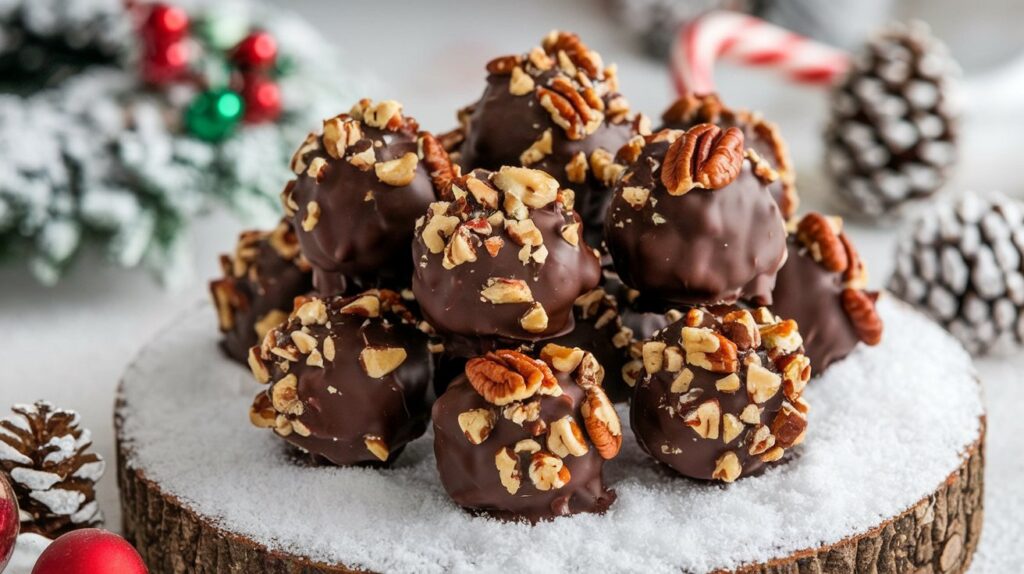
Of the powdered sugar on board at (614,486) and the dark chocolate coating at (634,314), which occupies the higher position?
the dark chocolate coating at (634,314)

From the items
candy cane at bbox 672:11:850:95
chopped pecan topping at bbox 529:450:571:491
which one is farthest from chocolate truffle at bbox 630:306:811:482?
candy cane at bbox 672:11:850:95

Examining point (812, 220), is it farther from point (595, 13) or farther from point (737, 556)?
point (595, 13)

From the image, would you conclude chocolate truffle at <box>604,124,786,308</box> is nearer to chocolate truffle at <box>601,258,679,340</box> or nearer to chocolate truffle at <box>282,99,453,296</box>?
chocolate truffle at <box>601,258,679,340</box>

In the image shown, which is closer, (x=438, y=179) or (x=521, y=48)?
(x=438, y=179)

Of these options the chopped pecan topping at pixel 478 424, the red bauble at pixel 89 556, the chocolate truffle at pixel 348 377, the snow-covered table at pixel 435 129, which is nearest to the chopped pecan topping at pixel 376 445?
the chocolate truffle at pixel 348 377

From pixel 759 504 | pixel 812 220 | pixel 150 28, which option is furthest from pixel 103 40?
pixel 759 504

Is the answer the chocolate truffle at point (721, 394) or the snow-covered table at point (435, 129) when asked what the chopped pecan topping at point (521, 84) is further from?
the snow-covered table at point (435, 129)
